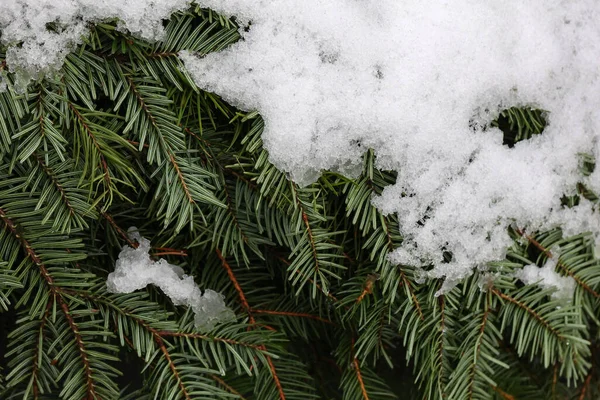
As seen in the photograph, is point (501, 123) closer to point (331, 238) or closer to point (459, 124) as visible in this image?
point (459, 124)

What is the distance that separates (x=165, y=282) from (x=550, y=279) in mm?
400

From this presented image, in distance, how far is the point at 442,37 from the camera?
1.78ft

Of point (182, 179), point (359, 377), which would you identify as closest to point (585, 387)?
point (359, 377)

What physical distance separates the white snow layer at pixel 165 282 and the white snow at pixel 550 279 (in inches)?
12.2

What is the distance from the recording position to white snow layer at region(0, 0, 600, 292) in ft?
1.68

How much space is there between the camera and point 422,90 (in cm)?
53

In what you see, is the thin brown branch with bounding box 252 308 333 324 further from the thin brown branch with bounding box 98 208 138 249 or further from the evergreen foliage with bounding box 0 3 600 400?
the thin brown branch with bounding box 98 208 138 249

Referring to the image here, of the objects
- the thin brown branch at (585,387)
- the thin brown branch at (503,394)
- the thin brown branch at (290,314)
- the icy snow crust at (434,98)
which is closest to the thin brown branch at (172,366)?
the thin brown branch at (290,314)

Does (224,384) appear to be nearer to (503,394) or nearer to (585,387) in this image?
(503,394)

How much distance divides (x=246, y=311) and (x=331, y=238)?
127 millimetres

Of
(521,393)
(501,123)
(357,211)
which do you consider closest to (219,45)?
(357,211)

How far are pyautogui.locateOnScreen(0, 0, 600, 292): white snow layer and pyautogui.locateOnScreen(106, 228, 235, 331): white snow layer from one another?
0.54ft

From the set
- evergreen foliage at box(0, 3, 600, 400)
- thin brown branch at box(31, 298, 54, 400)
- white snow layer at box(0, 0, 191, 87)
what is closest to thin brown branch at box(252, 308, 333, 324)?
evergreen foliage at box(0, 3, 600, 400)

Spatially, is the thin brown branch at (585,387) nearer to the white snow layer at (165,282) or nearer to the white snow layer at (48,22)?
the white snow layer at (165,282)
